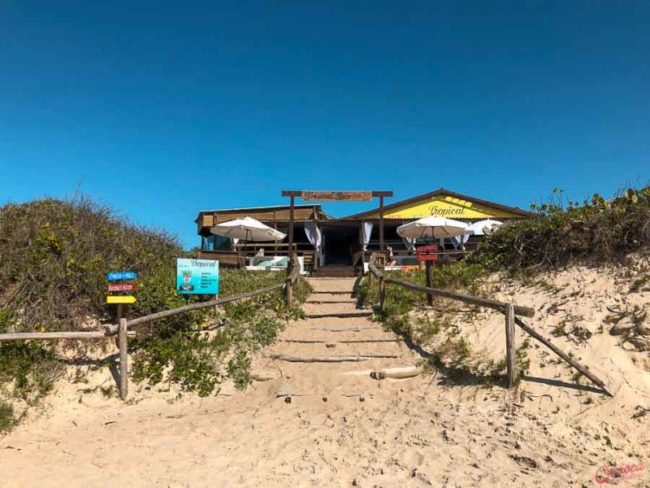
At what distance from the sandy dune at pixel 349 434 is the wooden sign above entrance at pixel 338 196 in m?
8.30

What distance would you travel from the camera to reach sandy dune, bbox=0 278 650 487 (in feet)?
13.0

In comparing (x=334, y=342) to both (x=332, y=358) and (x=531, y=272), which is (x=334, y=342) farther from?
(x=531, y=272)

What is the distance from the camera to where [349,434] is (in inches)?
189

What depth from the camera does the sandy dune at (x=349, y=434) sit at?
3973 millimetres

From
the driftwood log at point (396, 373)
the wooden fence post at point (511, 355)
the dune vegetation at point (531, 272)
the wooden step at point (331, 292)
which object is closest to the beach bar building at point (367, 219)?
the wooden step at point (331, 292)

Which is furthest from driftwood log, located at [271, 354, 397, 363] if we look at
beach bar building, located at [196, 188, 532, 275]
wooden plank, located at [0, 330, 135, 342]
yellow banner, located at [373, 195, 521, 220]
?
yellow banner, located at [373, 195, 521, 220]

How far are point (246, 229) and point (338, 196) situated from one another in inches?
127

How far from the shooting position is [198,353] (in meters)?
6.91

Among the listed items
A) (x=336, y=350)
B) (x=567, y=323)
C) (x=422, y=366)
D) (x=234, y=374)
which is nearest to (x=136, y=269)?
→ (x=234, y=374)

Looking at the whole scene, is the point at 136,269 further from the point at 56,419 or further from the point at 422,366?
the point at 422,366

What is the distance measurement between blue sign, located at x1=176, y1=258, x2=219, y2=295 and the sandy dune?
87.3 inches

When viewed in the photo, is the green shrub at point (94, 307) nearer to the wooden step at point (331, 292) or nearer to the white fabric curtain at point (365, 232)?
the wooden step at point (331, 292)

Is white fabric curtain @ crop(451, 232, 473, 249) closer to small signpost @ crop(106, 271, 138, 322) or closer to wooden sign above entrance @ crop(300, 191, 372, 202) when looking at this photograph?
wooden sign above entrance @ crop(300, 191, 372, 202)

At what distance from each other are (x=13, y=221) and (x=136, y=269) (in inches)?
91.2
